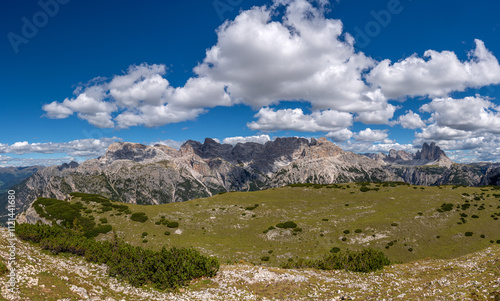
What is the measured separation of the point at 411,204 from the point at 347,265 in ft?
199

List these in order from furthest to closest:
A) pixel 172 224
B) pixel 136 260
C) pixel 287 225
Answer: pixel 172 224
pixel 287 225
pixel 136 260

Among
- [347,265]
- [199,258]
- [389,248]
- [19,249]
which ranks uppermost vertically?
[19,249]

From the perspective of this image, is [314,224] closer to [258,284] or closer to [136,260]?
[258,284]

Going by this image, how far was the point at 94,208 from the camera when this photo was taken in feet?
248

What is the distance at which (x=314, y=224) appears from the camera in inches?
2692

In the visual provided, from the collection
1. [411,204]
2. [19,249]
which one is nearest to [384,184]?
[411,204]

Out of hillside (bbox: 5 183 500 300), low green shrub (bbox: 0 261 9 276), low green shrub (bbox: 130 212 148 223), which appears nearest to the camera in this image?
low green shrub (bbox: 0 261 9 276)

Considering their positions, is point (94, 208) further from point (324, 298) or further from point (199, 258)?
point (324, 298)

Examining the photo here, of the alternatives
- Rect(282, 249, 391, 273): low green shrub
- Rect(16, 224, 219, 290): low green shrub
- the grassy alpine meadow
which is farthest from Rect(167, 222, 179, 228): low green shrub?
Rect(282, 249, 391, 273): low green shrub

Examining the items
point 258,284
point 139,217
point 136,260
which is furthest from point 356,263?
point 139,217

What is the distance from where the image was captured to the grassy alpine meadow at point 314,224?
184 ft

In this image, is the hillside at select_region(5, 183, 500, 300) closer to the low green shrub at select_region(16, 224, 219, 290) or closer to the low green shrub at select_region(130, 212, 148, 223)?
the low green shrub at select_region(130, 212, 148, 223)

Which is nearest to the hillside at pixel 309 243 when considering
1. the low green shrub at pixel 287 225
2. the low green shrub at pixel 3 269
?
the low green shrub at pixel 3 269

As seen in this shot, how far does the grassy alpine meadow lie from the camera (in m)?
56.0
